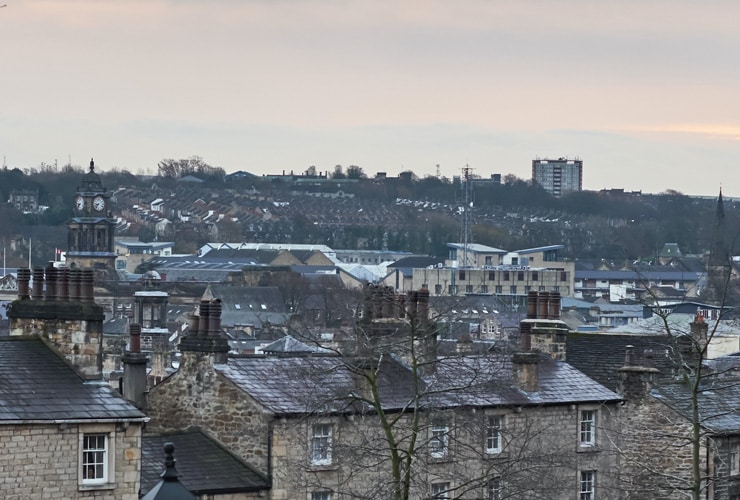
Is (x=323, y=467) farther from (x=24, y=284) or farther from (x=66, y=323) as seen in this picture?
(x=24, y=284)

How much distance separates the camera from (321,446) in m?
39.7

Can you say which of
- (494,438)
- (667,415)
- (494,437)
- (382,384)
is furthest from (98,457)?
(667,415)

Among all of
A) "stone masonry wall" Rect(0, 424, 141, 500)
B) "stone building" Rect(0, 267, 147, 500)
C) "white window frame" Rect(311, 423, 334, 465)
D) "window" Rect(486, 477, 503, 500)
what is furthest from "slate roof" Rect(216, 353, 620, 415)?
"stone building" Rect(0, 267, 147, 500)

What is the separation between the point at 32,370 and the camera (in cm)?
3544

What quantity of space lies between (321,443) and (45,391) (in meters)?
6.58

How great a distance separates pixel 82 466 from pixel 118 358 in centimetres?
6002

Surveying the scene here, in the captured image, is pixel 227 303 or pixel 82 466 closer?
pixel 82 466

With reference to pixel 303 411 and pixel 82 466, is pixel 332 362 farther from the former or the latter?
pixel 82 466

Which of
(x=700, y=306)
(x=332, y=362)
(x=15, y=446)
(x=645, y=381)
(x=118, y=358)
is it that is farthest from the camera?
(x=700, y=306)

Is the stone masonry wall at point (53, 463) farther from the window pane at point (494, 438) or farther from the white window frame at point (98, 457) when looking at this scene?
the window pane at point (494, 438)

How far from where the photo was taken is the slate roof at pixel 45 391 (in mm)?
34062

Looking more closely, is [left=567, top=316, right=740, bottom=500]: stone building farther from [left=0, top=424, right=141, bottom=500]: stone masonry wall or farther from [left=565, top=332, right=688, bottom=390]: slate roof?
[left=0, top=424, right=141, bottom=500]: stone masonry wall

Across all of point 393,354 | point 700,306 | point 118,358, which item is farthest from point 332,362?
point 700,306

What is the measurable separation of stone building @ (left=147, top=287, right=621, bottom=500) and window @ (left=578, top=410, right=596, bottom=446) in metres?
0.10
